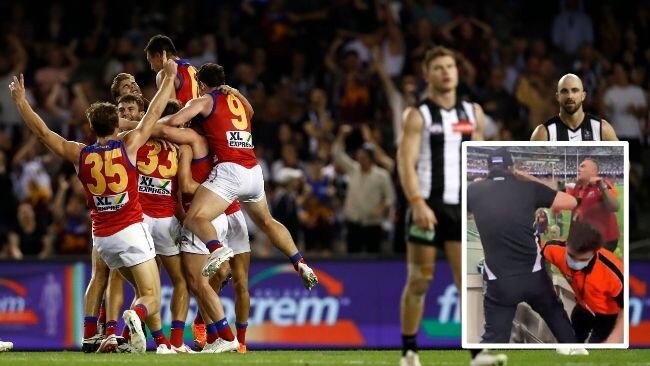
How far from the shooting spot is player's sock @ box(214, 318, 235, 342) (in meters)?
14.5

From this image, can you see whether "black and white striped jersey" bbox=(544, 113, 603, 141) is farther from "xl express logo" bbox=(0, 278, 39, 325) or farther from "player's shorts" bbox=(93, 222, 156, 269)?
"xl express logo" bbox=(0, 278, 39, 325)

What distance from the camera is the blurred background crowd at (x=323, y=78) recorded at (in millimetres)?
19875

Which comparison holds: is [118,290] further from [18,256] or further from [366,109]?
[366,109]

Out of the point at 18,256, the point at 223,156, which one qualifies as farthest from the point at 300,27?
the point at 223,156

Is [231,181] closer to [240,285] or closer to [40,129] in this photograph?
[240,285]

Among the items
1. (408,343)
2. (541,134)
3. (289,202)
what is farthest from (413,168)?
(289,202)

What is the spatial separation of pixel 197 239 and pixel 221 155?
84 centimetres

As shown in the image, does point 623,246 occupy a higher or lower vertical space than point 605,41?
lower

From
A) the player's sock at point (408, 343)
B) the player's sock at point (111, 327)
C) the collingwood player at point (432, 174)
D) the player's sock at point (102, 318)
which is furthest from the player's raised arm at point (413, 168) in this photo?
the player's sock at point (102, 318)

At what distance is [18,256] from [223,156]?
6.22 meters

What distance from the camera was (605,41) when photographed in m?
23.1

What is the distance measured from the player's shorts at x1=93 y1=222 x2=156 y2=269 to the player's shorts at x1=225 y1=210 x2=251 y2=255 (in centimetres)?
132

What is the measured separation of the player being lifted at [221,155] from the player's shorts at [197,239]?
11.1 inches

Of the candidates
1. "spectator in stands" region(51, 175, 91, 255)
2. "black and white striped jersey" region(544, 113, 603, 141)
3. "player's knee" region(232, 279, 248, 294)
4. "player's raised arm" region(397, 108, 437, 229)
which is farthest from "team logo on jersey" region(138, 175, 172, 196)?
"spectator in stands" region(51, 175, 91, 255)
